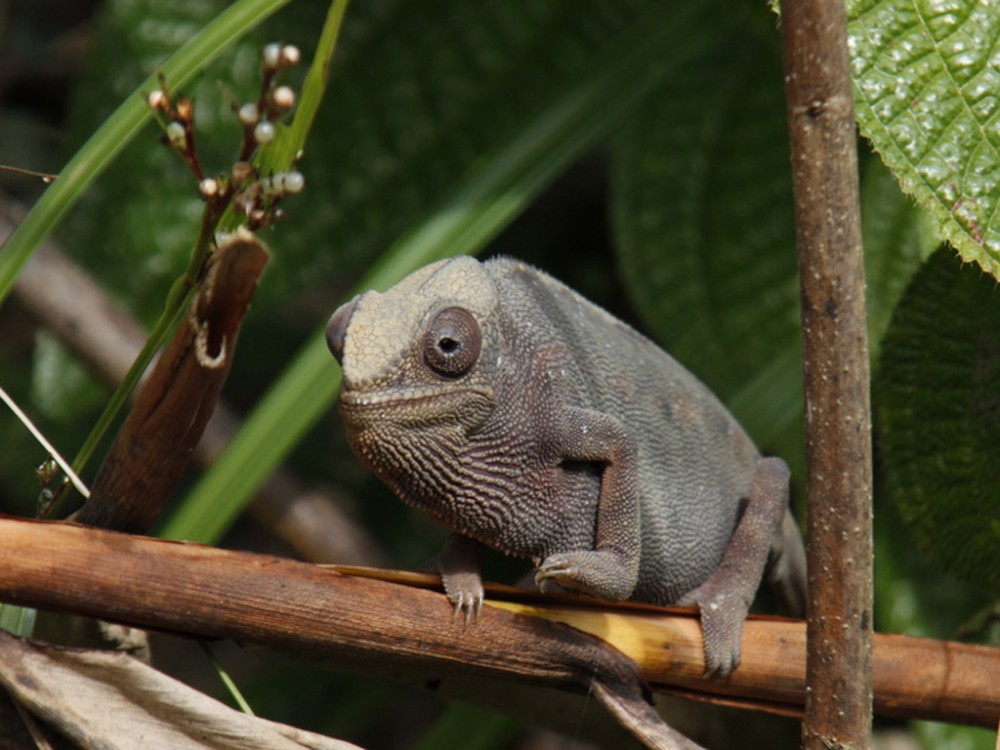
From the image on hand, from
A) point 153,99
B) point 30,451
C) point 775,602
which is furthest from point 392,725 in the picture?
point 153,99

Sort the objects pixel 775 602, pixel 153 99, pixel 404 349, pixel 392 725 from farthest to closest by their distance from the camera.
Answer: pixel 392 725 < pixel 775 602 < pixel 404 349 < pixel 153 99

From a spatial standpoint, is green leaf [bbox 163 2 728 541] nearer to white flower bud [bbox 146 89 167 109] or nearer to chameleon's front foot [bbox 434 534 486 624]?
chameleon's front foot [bbox 434 534 486 624]

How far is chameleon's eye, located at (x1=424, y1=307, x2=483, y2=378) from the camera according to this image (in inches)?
33.8

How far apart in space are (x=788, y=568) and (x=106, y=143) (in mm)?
696

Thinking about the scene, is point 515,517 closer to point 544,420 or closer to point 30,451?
point 544,420

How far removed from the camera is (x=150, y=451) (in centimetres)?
78

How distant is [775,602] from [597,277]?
0.74 m

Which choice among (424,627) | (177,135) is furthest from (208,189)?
(424,627)

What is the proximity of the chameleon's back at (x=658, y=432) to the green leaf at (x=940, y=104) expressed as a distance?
262 millimetres

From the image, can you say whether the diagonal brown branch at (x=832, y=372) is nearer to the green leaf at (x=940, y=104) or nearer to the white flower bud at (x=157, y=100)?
the green leaf at (x=940, y=104)

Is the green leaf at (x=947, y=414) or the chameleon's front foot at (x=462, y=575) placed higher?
the green leaf at (x=947, y=414)

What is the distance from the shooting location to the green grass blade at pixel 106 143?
0.79 m

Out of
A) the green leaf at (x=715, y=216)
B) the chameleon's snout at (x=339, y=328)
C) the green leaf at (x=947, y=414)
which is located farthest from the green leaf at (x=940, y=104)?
the green leaf at (x=715, y=216)

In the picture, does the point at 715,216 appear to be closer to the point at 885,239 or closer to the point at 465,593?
the point at 885,239
